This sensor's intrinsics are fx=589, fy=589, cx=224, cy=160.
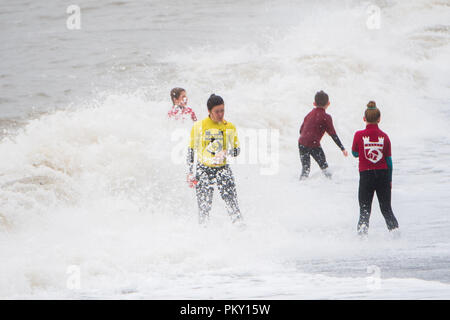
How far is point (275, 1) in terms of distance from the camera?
1204 inches

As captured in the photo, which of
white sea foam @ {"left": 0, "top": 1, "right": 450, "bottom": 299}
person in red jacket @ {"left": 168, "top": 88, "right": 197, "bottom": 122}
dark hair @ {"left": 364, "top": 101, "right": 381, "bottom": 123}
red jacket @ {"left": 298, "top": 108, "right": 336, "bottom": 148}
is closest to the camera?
white sea foam @ {"left": 0, "top": 1, "right": 450, "bottom": 299}

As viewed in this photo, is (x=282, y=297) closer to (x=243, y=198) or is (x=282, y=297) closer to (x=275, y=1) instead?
(x=243, y=198)

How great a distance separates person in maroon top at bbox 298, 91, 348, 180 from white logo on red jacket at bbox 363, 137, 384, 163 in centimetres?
168

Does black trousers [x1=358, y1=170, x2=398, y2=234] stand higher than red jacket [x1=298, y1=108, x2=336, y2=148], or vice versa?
red jacket [x1=298, y1=108, x2=336, y2=148]

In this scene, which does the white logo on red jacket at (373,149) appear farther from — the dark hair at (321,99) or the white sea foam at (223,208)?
the dark hair at (321,99)

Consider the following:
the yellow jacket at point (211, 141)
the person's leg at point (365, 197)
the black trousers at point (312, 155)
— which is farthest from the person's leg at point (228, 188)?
the black trousers at point (312, 155)

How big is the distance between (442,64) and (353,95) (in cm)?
519

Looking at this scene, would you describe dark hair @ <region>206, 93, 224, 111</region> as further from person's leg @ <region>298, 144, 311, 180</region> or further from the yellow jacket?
person's leg @ <region>298, 144, 311, 180</region>

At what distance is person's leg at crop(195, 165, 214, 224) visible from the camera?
6555 millimetres

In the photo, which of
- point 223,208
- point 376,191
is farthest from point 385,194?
point 223,208

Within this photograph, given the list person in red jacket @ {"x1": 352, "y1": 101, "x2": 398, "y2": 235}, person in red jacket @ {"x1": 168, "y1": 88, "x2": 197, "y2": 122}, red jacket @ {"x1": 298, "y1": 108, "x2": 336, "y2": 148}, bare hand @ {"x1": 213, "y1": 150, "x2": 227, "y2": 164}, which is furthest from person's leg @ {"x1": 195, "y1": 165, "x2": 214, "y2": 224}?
red jacket @ {"x1": 298, "y1": 108, "x2": 336, "y2": 148}

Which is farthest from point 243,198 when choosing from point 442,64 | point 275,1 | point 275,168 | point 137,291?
point 275,1

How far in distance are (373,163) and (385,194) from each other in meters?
0.39

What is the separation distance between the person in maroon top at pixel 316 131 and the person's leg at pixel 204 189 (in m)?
2.36
